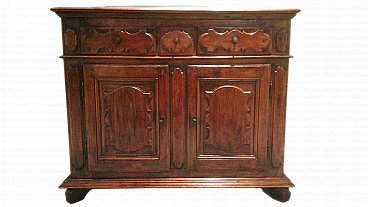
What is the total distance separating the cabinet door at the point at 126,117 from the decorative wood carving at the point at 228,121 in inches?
10.6

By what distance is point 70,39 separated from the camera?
1995 millimetres

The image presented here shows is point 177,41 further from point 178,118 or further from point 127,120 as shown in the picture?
point 127,120

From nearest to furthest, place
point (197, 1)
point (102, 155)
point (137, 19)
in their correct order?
point (137, 19)
point (102, 155)
point (197, 1)

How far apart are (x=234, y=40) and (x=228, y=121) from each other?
49 centimetres

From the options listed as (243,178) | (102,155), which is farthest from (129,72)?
(243,178)

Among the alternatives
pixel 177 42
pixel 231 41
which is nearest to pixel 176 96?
pixel 177 42

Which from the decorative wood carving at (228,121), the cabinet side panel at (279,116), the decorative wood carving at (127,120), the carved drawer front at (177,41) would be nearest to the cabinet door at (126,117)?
the decorative wood carving at (127,120)

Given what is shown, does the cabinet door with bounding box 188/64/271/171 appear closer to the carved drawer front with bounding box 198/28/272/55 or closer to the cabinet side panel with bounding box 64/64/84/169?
the carved drawer front with bounding box 198/28/272/55

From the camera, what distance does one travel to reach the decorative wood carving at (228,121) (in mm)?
2061

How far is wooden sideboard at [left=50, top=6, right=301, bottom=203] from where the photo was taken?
199 centimetres

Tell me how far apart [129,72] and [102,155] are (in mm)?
551

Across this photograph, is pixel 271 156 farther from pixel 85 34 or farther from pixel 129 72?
pixel 85 34

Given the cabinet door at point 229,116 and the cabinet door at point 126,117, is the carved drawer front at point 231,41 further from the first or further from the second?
the cabinet door at point 126,117

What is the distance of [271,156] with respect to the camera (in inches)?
84.6
